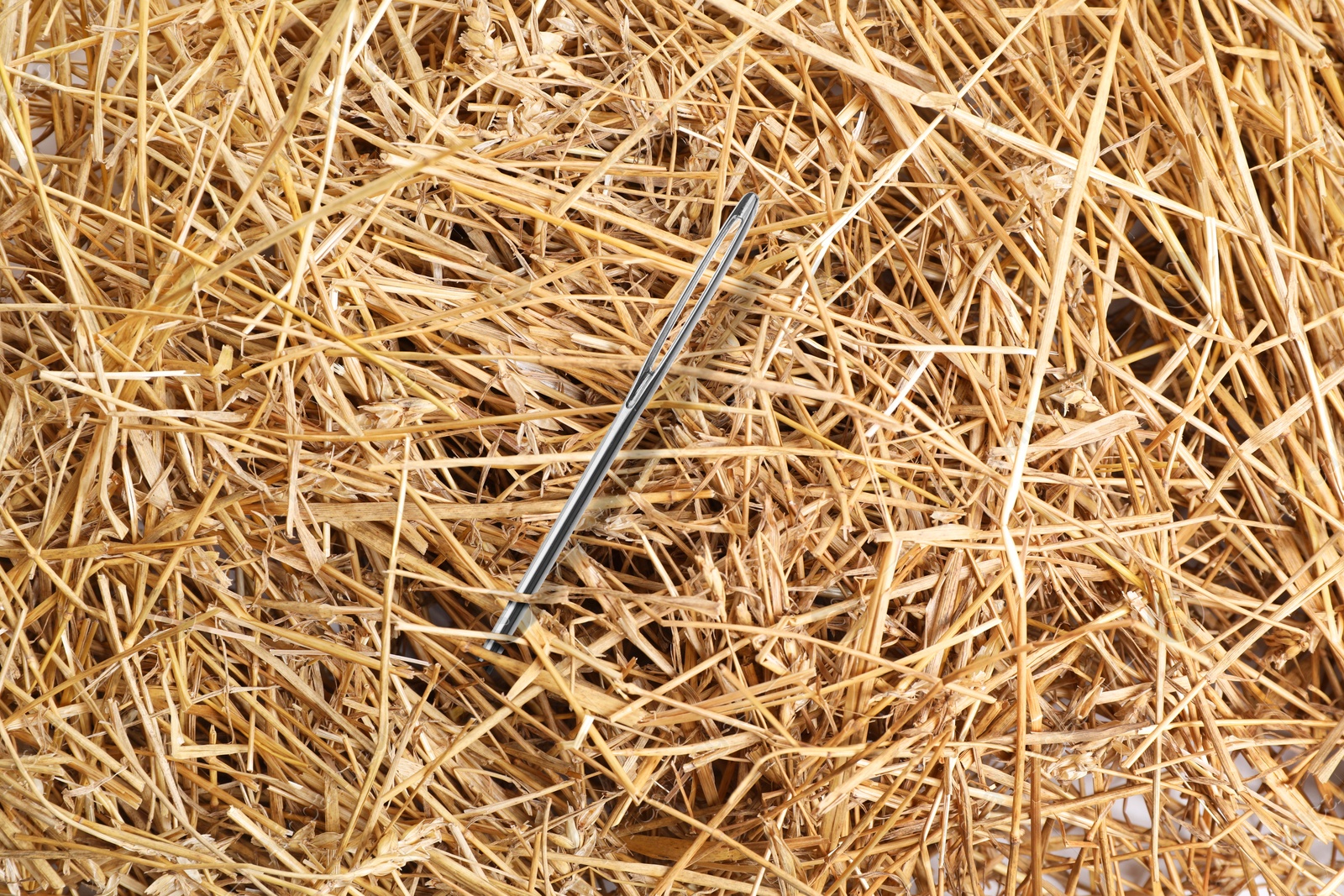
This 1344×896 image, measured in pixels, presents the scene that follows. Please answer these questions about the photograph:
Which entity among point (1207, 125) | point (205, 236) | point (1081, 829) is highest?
point (1207, 125)

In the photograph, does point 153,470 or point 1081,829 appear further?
point 1081,829

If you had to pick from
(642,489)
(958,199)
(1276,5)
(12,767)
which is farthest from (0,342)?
(1276,5)

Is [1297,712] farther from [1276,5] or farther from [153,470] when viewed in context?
[153,470]

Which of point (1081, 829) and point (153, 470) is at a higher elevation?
point (153, 470)
